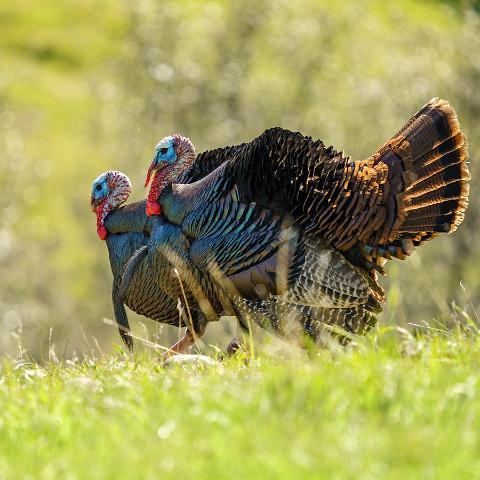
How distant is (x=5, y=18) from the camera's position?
291 ft

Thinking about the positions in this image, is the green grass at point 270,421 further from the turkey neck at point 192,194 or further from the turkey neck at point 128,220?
the turkey neck at point 128,220

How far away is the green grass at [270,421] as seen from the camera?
11.1ft

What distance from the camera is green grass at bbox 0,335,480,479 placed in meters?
3.38

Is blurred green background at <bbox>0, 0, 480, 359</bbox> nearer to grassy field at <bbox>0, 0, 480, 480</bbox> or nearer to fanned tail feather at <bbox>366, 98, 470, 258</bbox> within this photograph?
grassy field at <bbox>0, 0, 480, 480</bbox>

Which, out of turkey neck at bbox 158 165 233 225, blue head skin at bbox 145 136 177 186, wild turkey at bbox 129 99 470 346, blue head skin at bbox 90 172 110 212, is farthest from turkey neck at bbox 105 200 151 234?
wild turkey at bbox 129 99 470 346

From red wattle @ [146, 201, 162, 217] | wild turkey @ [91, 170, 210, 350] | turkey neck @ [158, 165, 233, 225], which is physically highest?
turkey neck @ [158, 165, 233, 225]

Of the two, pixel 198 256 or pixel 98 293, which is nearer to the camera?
pixel 198 256

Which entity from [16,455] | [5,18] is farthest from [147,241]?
[5,18]

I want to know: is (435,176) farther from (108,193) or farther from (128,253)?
(108,193)

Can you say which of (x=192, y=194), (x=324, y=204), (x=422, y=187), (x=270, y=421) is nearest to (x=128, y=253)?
(x=192, y=194)

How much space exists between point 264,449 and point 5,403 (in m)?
1.61

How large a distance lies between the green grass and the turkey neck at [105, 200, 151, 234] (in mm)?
3383

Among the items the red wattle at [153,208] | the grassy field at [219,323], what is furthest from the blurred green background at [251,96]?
the red wattle at [153,208]

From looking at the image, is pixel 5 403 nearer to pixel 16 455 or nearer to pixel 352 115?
pixel 16 455
